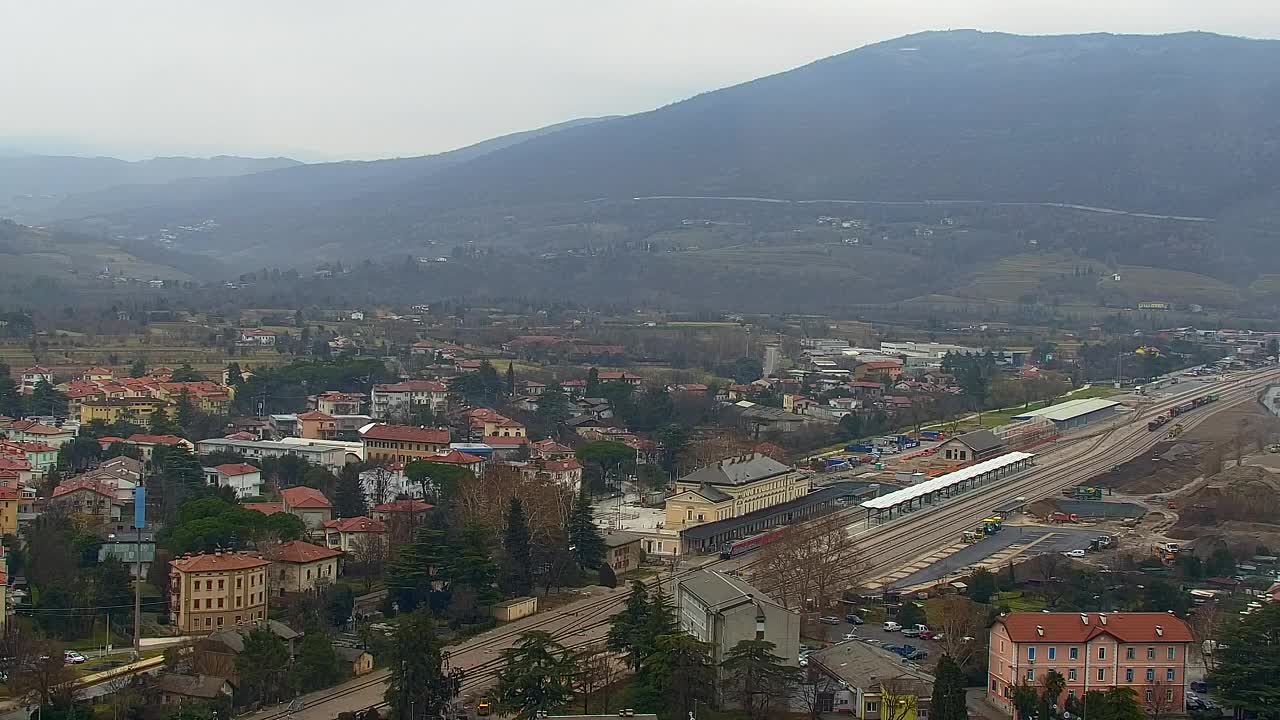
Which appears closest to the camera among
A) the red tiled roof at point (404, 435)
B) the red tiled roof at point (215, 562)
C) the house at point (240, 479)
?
the red tiled roof at point (215, 562)

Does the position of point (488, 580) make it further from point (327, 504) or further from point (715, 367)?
Answer: point (715, 367)

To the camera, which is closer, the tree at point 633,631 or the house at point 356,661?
the tree at point 633,631

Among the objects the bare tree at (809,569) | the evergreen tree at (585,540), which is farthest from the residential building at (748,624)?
the evergreen tree at (585,540)

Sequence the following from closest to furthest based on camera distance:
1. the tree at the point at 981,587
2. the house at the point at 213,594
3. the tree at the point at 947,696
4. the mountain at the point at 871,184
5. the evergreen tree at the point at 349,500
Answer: the tree at the point at 947,696, the house at the point at 213,594, the tree at the point at 981,587, the evergreen tree at the point at 349,500, the mountain at the point at 871,184

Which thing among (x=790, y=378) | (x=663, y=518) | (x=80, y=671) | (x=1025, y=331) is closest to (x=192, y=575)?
(x=80, y=671)

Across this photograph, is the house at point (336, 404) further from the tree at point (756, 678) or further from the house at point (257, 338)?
the tree at point (756, 678)

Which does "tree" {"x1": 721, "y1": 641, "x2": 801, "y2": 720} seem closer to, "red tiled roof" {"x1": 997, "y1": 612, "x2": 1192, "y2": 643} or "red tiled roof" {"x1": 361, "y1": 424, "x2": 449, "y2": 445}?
"red tiled roof" {"x1": 997, "y1": 612, "x2": 1192, "y2": 643}
